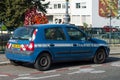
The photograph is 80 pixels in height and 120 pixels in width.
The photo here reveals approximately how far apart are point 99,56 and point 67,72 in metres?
2.75

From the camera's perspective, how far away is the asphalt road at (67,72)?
12078 mm

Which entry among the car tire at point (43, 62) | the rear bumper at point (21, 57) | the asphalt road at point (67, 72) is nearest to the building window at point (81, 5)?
the asphalt road at point (67, 72)

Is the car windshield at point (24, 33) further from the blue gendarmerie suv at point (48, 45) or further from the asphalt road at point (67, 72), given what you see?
the asphalt road at point (67, 72)

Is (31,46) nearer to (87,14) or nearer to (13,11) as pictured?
(13,11)

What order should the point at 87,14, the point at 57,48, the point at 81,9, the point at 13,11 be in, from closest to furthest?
the point at 57,48, the point at 13,11, the point at 87,14, the point at 81,9

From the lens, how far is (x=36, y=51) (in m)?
13.3

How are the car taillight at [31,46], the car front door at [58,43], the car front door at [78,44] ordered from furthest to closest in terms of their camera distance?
the car front door at [78,44]
the car front door at [58,43]
the car taillight at [31,46]

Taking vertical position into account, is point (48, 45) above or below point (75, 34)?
below

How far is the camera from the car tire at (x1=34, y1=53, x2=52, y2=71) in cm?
1339

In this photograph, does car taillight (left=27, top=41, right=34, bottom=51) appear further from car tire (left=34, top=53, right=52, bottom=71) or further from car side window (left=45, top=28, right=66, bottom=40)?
car side window (left=45, top=28, right=66, bottom=40)

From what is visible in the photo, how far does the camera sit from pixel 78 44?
47.8ft

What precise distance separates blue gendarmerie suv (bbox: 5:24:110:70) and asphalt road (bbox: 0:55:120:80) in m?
0.34

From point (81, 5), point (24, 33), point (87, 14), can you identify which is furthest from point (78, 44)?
point (81, 5)

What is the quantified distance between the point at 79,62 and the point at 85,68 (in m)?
1.77
